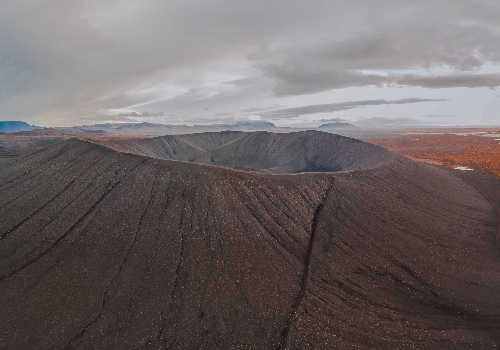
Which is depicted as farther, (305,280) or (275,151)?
(275,151)

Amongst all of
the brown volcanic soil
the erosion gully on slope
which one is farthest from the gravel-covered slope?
the erosion gully on slope

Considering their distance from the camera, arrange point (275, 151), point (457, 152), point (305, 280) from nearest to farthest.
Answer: point (305, 280) < point (275, 151) < point (457, 152)

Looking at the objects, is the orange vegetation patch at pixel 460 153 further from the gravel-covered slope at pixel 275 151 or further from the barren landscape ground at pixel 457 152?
the gravel-covered slope at pixel 275 151

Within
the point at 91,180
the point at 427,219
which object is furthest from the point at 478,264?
the point at 91,180

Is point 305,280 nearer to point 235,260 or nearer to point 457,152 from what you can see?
point 235,260

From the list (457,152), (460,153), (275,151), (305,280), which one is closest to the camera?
(305,280)

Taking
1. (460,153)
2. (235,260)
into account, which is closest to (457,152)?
(460,153)

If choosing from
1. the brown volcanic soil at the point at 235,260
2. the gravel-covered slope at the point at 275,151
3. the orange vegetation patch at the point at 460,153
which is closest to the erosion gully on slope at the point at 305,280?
the brown volcanic soil at the point at 235,260

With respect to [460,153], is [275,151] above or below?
above
